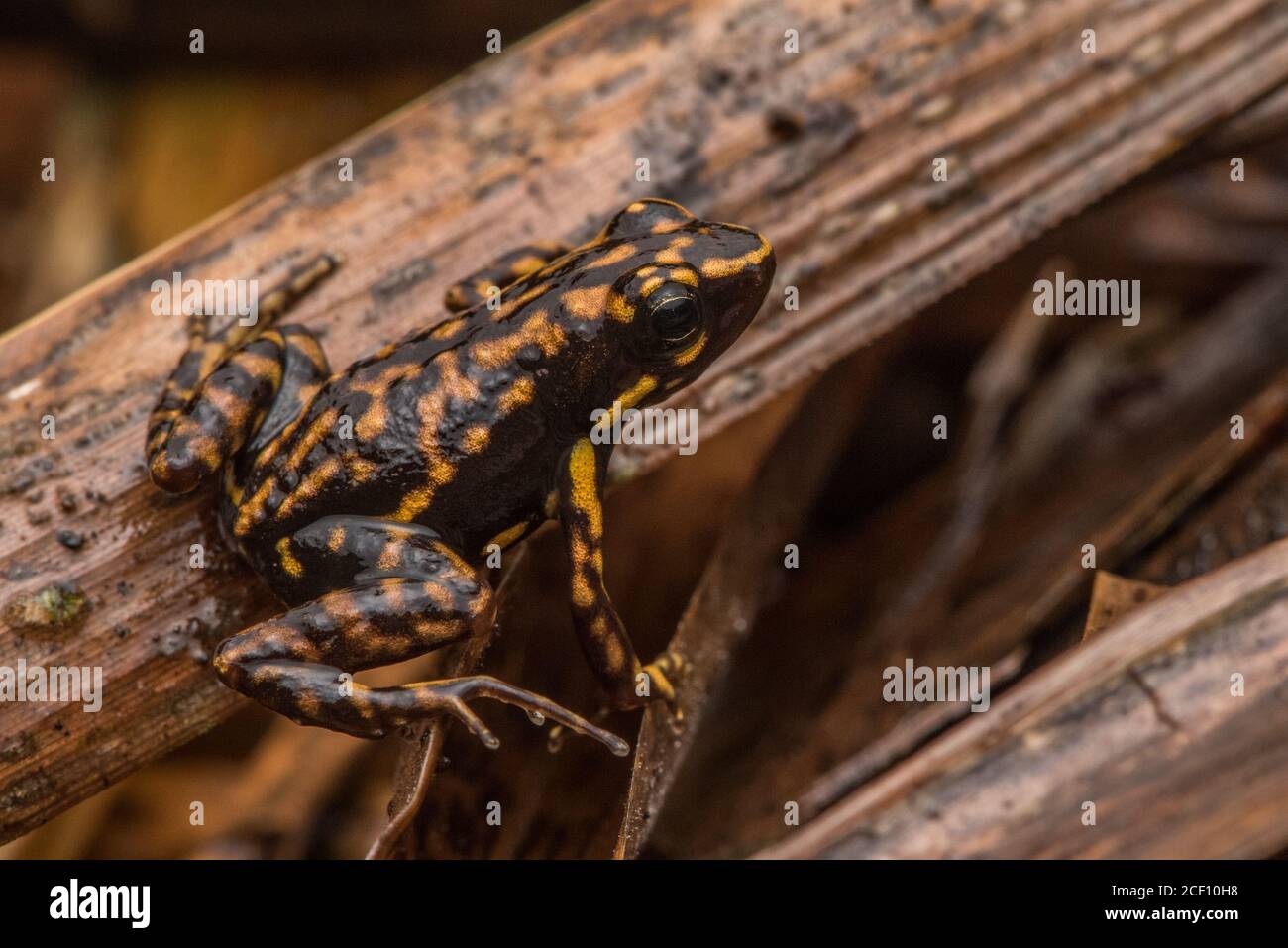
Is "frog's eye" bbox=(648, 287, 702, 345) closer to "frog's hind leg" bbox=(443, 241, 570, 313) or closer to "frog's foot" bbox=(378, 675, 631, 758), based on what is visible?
"frog's hind leg" bbox=(443, 241, 570, 313)

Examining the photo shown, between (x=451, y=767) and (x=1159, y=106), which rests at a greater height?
(x=1159, y=106)

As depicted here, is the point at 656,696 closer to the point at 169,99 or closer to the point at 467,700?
the point at 467,700

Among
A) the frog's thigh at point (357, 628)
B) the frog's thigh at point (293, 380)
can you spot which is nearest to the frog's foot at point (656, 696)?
the frog's thigh at point (357, 628)

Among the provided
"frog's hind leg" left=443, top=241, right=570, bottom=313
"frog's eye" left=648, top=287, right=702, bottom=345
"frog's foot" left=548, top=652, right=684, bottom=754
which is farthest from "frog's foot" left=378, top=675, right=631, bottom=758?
"frog's hind leg" left=443, top=241, right=570, bottom=313

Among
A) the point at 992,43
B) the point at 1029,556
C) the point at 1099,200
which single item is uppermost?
the point at 992,43

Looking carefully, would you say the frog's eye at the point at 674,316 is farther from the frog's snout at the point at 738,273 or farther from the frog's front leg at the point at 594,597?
the frog's front leg at the point at 594,597
